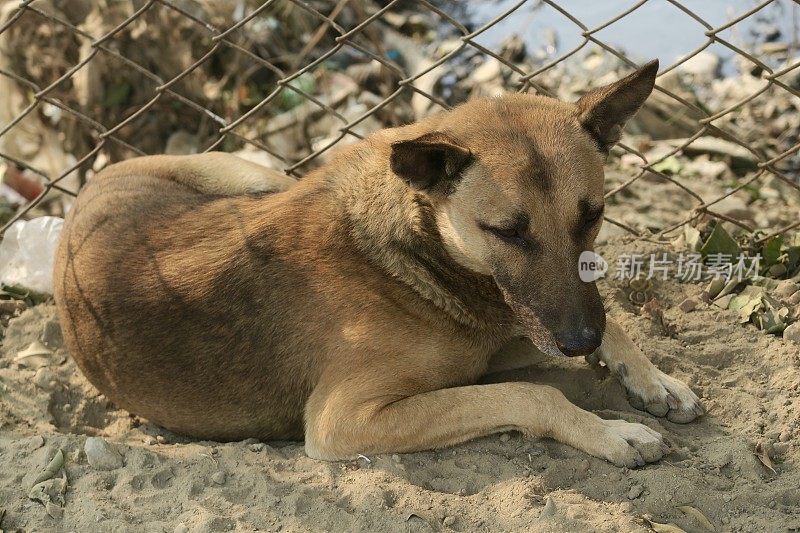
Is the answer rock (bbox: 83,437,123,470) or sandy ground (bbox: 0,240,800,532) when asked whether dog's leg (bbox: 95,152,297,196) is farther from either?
rock (bbox: 83,437,123,470)

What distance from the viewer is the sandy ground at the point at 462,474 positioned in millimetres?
3459

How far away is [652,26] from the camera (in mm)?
8422

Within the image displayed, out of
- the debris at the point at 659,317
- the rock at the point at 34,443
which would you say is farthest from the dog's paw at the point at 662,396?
the rock at the point at 34,443

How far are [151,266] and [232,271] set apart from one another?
37 centimetres

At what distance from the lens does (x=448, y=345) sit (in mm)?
4027

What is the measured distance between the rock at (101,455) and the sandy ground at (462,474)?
0.03m

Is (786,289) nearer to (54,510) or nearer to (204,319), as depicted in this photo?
(204,319)

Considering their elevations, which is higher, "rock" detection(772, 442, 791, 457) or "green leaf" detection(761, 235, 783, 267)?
"rock" detection(772, 442, 791, 457)

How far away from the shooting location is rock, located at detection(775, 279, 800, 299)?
4.82 meters

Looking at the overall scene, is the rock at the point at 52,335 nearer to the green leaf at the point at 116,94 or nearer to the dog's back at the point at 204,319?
the dog's back at the point at 204,319

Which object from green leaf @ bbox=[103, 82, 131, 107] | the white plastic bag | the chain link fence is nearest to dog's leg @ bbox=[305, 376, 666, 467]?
the white plastic bag

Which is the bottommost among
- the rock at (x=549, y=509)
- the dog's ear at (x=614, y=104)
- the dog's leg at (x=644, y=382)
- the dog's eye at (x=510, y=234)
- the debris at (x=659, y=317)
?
the debris at (x=659, y=317)

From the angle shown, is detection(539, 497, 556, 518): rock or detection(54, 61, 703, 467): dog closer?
detection(539, 497, 556, 518): rock

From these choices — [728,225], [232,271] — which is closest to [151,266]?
[232,271]
